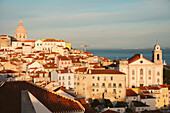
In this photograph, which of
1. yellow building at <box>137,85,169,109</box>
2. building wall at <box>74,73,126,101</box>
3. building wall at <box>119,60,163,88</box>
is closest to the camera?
building wall at <box>74,73,126,101</box>

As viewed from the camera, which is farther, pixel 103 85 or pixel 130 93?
pixel 130 93

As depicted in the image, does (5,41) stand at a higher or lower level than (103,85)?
higher

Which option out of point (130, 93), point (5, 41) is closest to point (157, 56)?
point (130, 93)

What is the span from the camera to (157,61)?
1980 inches

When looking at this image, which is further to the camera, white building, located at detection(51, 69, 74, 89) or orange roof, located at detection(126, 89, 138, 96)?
white building, located at detection(51, 69, 74, 89)

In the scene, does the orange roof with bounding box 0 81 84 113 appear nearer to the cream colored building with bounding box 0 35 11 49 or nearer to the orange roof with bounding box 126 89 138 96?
the orange roof with bounding box 126 89 138 96

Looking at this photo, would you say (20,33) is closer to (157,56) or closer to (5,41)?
(5,41)

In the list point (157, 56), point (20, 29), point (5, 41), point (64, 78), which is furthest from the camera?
point (20, 29)

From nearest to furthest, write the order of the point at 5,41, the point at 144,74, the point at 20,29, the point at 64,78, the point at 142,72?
the point at 64,78 < the point at 142,72 < the point at 144,74 < the point at 5,41 < the point at 20,29

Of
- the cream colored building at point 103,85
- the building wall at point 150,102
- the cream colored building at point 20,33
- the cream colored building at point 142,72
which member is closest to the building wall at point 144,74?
the cream colored building at point 142,72

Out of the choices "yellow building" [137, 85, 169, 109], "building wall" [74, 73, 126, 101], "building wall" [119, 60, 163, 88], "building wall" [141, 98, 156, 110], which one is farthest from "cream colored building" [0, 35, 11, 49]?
"building wall" [141, 98, 156, 110]

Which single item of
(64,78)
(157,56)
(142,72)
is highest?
(157,56)

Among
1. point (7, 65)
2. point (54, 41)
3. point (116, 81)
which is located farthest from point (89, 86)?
point (54, 41)

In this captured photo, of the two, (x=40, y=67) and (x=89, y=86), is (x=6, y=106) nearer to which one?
(x=89, y=86)
